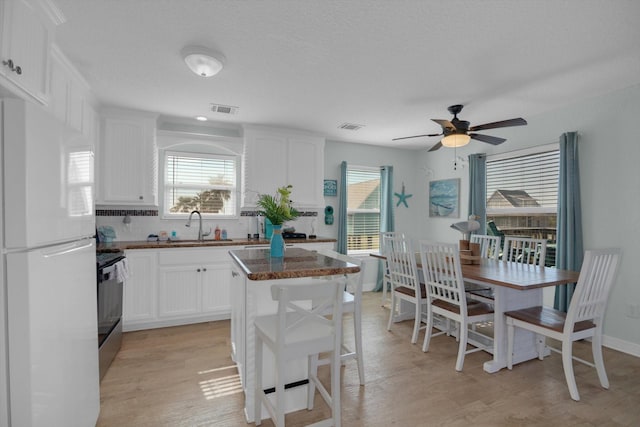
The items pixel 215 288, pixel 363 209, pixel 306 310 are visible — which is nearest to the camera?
pixel 306 310

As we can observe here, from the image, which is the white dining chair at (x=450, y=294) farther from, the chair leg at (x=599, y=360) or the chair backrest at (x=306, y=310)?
the chair backrest at (x=306, y=310)

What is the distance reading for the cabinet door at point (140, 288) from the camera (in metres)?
3.35

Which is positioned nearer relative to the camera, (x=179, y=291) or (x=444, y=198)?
(x=179, y=291)

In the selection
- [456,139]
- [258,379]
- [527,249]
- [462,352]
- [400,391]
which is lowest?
[400,391]

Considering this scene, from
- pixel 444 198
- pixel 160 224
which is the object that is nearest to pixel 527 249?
pixel 444 198

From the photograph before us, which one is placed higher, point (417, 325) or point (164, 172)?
point (164, 172)

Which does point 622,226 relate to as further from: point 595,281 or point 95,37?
point 95,37

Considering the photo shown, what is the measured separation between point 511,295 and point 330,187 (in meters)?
3.02

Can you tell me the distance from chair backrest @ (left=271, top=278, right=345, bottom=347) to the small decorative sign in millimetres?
3346

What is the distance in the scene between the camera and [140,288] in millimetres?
3395

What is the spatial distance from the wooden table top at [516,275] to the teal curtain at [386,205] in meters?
2.13

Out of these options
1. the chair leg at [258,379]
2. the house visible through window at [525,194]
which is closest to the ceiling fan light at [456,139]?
the house visible through window at [525,194]

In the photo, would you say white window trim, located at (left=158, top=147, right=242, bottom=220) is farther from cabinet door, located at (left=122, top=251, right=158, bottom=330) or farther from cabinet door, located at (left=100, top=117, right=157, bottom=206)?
cabinet door, located at (left=122, top=251, right=158, bottom=330)

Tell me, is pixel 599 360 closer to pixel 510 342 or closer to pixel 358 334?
pixel 510 342
